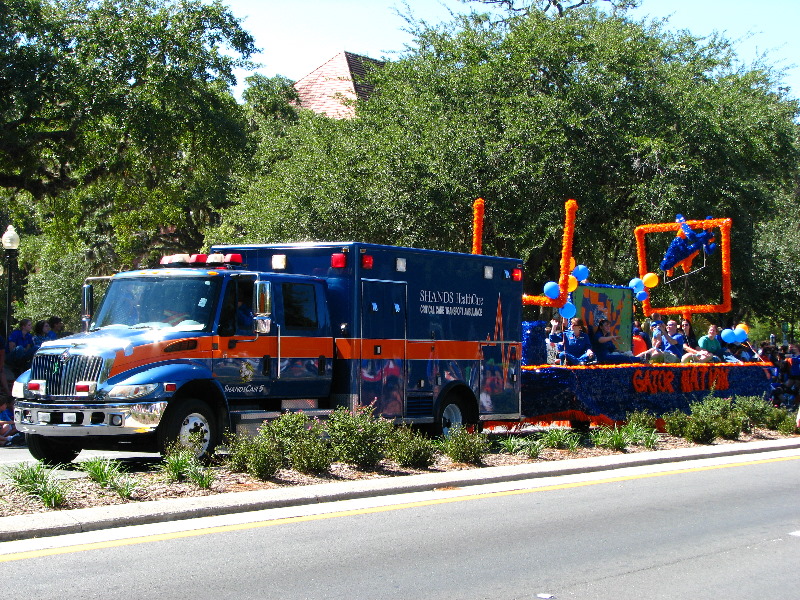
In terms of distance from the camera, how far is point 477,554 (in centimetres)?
804

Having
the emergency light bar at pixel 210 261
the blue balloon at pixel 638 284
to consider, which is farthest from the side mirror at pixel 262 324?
the blue balloon at pixel 638 284

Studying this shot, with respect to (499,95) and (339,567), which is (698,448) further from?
(499,95)

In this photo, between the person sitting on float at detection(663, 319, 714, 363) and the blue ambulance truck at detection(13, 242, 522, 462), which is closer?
the blue ambulance truck at detection(13, 242, 522, 462)

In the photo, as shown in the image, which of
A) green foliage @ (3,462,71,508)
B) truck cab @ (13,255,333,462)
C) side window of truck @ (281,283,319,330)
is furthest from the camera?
side window of truck @ (281,283,319,330)

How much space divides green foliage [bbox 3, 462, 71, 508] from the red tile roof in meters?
32.7

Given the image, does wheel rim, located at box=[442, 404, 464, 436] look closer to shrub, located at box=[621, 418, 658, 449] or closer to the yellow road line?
shrub, located at box=[621, 418, 658, 449]

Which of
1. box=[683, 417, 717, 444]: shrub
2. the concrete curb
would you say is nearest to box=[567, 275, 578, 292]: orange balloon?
box=[683, 417, 717, 444]: shrub

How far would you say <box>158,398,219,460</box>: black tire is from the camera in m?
11.4

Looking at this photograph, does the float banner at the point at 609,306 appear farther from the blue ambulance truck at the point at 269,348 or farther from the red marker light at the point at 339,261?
the red marker light at the point at 339,261

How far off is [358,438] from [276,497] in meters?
2.07

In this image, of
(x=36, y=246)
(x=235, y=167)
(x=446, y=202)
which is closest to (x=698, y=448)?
(x=446, y=202)

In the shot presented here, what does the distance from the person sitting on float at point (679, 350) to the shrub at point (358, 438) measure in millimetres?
10526

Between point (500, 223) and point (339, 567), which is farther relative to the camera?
point (500, 223)

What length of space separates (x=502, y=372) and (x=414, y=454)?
13.6ft
